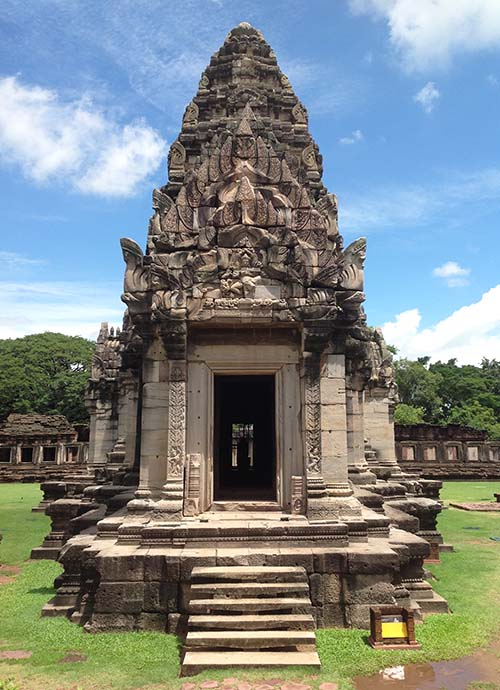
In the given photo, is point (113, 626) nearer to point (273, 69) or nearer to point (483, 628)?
point (483, 628)

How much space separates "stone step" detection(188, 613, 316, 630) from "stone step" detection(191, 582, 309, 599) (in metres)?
0.34

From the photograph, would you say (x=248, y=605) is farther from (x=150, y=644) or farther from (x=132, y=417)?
(x=132, y=417)

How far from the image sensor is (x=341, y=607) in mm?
6684

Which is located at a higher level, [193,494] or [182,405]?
[182,405]

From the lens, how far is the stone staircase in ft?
18.3

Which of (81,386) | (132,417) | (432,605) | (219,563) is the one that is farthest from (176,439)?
(81,386)

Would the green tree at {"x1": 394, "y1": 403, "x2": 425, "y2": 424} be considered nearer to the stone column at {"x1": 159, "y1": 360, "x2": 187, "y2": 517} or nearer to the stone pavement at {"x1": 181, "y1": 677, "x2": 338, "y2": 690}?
the stone column at {"x1": 159, "y1": 360, "x2": 187, "y2": 517}

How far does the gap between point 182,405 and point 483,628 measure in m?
4.93

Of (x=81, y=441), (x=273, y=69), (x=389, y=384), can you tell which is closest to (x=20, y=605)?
(x=389, y=384)

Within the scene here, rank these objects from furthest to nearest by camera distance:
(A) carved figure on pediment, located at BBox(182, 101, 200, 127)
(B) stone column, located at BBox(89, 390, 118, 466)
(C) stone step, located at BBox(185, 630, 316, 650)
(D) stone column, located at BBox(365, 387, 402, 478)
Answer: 1. (B) stone column, located at BBox(89, 390, 118, 466)
2. (D) stone column, located at BBox(365, 387, 402, 478)
3. (A) carved figure on pediment, located at BBox(182, 101, 200, 127)
4. (C) stone step, located at BBox(185, 630, 316, 650)

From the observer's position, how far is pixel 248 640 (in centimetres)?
579

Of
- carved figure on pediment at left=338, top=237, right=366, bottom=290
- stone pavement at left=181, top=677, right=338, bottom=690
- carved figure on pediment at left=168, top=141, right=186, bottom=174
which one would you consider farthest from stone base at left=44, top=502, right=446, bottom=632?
carved figure on pediment at left=168, top=141, right=186, bottom=174

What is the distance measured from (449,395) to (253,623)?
63.3 meters

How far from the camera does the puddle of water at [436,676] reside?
5273 millimetres
